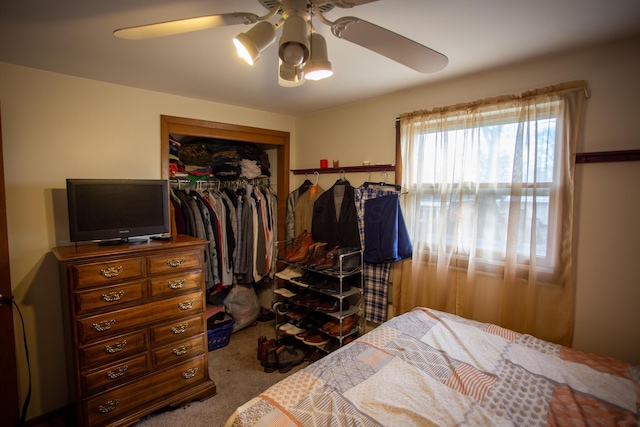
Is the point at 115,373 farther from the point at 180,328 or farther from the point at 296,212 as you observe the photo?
the point at 296,212

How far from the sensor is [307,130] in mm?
3229

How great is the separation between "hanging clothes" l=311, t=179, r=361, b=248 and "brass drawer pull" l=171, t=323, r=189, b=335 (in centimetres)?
136

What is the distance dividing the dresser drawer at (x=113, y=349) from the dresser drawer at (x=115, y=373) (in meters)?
0.04

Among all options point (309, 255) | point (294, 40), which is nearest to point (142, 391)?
point (309, 255)

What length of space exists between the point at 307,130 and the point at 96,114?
6.15ft

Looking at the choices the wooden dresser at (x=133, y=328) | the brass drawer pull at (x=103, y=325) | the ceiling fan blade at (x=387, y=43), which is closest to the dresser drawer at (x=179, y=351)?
the wooden dresser at (x=133, y=328)

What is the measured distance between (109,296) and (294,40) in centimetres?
175

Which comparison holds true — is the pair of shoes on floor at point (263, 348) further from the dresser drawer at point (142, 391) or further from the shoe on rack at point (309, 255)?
the shoe on rack at point (309, 255)

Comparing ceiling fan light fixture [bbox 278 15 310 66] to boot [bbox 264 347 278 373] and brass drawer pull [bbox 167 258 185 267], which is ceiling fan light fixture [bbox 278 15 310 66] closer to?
brass drawer pull [bbox 167 258 185 267]

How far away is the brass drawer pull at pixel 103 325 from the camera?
5.51ft

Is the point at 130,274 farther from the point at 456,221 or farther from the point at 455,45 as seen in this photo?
the point at 455,45

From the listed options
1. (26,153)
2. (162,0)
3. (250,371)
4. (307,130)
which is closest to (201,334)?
(250,371)

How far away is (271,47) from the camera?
5.32ft

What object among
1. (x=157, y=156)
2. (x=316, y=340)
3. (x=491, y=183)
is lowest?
(x=316, y=340)
